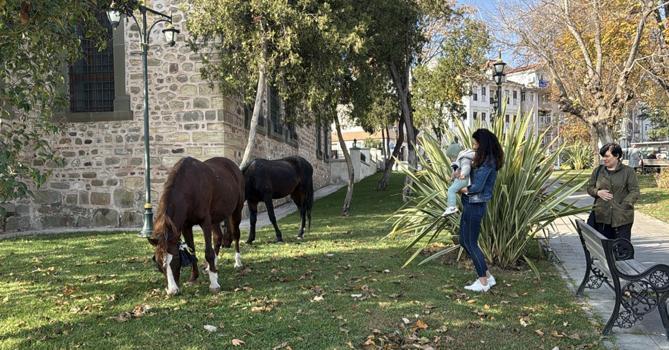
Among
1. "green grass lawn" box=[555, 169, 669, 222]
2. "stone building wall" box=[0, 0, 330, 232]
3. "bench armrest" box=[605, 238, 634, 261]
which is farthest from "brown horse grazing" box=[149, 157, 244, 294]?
"green grass lawn" box=[555, 169, 669, 222]

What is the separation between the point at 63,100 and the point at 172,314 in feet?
8.01

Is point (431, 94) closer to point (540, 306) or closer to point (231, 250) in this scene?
point (231, 250)

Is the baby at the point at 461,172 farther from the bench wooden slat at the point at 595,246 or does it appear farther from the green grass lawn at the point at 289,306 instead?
the bench wooden slat at the point at 595,246

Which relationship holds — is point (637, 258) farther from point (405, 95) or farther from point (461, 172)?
point (405, 95)

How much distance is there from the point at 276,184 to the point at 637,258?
247 inches

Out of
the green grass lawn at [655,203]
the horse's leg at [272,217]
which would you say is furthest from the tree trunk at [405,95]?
the horse's leg at [272,217]

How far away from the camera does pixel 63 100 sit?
17.1 ft

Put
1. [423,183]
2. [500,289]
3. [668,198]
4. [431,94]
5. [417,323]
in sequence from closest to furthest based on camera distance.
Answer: [417,323] < [500,289] < [423,183] < [668,198] < [431,94]

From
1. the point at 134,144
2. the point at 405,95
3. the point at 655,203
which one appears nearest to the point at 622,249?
the point at 134,144

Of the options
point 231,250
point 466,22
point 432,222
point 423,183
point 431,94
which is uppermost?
point 466,22

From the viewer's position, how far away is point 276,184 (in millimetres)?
10133

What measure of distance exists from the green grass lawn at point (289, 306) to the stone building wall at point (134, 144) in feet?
16.8

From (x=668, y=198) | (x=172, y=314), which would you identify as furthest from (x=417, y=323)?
(x=668, y=198)

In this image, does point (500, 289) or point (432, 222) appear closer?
point (500, 289)
